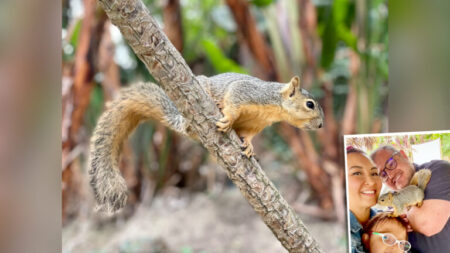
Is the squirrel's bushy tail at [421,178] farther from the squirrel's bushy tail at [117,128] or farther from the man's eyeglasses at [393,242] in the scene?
the squirrel's bushy tail at [117,128]

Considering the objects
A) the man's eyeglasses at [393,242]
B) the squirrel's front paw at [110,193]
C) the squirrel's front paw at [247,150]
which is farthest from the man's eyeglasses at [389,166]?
the squirrel's front paw at [110,193]

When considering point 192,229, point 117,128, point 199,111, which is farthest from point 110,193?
point 192,229

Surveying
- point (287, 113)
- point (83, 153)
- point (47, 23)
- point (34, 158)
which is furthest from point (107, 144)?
point (287, 113)

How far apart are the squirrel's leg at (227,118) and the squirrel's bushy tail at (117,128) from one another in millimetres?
239

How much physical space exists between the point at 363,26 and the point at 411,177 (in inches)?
34.1

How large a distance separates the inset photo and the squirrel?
650 millimetres

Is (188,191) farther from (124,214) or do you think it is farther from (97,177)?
(97,177)

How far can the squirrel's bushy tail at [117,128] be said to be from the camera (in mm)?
A: 1768

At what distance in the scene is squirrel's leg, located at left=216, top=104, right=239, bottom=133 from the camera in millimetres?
1532

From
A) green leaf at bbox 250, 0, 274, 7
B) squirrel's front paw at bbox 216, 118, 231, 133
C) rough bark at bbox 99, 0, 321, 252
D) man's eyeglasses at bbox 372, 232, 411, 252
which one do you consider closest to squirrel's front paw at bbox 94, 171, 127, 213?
rough bark at bbox 99, 0, 321, 252

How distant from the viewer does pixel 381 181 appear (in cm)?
224

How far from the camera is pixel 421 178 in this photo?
213cm

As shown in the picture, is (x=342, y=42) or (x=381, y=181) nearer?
(x=381, y=181)

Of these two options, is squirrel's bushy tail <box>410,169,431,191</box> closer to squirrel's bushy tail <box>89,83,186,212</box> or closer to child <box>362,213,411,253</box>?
child <box>362,213,411,253</box>
